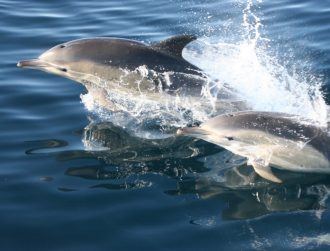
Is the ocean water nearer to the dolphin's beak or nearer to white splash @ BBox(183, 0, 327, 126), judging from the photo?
white splash @ BBox(183, 0, 327, 126)

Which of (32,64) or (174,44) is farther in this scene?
(32,64)

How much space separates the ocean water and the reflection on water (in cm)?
1

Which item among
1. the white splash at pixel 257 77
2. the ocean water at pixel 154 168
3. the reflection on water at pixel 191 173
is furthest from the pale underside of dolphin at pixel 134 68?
the reflection on water at pixel 191 173

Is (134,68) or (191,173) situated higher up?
(134,68)

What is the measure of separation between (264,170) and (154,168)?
4.11 feet

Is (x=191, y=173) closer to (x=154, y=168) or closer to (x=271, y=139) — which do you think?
(x=154, y=168)

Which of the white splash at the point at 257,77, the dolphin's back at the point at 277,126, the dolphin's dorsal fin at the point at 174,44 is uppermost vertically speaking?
the dolphin's dorsal fin at the point at 174,44

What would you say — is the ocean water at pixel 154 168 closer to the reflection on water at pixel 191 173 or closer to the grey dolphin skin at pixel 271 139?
the reflection on water at pixel 191 173

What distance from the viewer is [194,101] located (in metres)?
8.59

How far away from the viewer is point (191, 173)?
6.94 metres

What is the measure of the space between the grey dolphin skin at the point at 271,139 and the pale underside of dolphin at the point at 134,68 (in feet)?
4.53

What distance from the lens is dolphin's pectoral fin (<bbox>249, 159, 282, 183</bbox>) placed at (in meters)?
6.74

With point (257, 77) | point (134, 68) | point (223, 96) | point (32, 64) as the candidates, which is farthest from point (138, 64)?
point (257, 77)

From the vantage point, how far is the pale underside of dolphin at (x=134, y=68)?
8.53 meters
